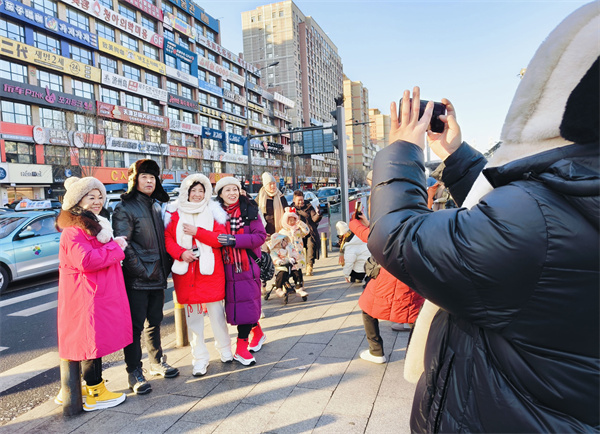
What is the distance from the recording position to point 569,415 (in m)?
0.88

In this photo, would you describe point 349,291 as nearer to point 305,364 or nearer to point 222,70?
point 305,364

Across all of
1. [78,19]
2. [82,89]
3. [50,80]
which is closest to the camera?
[50,80]

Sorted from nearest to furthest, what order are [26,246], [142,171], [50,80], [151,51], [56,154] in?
[142,171] → [26,246] → [56,154] → [50,80] → [151,51]

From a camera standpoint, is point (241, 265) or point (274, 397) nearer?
point (274, 397)

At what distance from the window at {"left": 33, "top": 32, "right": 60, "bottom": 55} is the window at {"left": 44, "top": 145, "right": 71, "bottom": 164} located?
7.37m

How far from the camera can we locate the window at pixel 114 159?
32156 millimetres

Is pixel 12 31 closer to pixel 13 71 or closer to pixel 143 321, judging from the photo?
pixel 13 71

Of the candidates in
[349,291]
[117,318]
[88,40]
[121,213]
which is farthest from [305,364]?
[88,40]

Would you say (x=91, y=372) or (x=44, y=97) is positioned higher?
(x=44, y=97)

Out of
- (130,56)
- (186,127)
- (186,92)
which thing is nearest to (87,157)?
(130,56)

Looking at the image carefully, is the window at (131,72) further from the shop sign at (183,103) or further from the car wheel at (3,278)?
the car wheel at (3,278)

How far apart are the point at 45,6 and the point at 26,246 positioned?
29.0 metres

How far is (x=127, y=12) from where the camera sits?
36.2 meters

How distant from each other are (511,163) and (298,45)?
89497 mm
